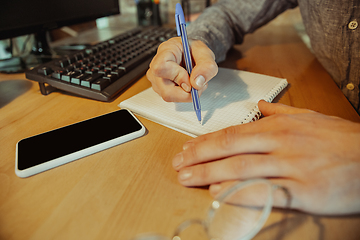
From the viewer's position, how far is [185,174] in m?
0.29

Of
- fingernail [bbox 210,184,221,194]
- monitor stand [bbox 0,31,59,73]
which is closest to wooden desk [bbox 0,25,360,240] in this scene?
fingernail [bbox 210,184,221,194]

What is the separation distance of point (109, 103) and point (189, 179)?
275 millimetres

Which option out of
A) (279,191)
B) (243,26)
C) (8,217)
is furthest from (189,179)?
(243,26)

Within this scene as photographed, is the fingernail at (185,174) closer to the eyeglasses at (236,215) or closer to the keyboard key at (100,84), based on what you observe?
the eyeglasses at (236,215)

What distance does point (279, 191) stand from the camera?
0.82 feet

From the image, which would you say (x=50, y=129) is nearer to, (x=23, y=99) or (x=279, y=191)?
(x=23, y=99)

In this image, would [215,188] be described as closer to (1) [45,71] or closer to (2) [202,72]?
(2) [202,72]

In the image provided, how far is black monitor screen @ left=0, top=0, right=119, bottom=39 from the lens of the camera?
556 millimetres

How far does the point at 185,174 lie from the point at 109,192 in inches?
3.8

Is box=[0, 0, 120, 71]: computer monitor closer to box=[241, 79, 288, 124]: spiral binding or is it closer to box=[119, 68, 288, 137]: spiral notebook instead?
box=[119, 68, 288, 137]: spiral notebook

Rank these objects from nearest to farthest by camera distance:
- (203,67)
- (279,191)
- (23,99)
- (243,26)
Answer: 1. (279,191)
2. (203,67)
3. (23,99)
4. (243,26)

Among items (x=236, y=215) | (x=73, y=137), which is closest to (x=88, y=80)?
(x=73, y=137)

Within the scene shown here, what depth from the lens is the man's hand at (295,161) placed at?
0.79 ft

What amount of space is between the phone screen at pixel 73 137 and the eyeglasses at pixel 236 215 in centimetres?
19
